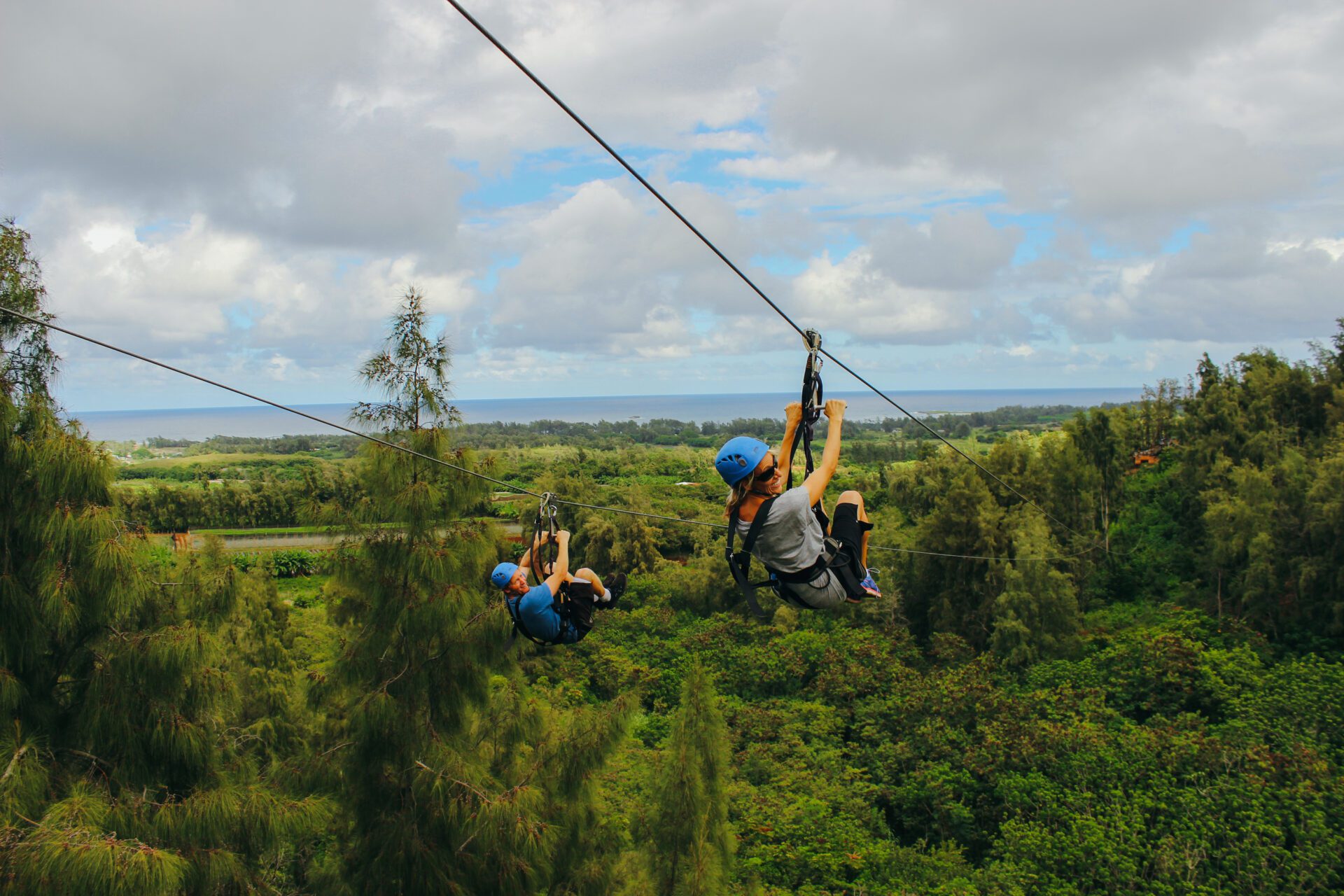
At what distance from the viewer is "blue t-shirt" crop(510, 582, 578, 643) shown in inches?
208

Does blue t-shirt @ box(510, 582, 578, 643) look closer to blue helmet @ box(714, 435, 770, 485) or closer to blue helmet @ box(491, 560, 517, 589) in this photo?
blue helmet @ box(491, 560, 517, 589)

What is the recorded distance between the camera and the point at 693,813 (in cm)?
856

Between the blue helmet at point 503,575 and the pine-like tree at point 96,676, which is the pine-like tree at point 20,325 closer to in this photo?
the pine-like tree at point 96,676

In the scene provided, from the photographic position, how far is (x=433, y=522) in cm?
763

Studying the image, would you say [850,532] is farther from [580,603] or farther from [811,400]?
[580,603]

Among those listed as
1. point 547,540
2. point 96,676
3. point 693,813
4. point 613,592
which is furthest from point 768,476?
point 693,813

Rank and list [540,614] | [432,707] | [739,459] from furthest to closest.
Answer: [432,707] < [540,614] < [739,459]

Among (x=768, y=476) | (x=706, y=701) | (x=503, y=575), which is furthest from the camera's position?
(x=706, y=701)

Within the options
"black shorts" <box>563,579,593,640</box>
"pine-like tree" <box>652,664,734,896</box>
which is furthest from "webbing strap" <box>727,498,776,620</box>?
"pine-like tree" <box>652,664,734,896</box>

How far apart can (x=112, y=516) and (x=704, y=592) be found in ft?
64.4

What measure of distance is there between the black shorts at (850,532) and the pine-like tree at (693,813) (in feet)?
17.4

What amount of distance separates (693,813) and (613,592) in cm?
380

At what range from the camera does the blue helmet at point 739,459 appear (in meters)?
3.68

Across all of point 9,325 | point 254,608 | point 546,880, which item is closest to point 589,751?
point 546,880
